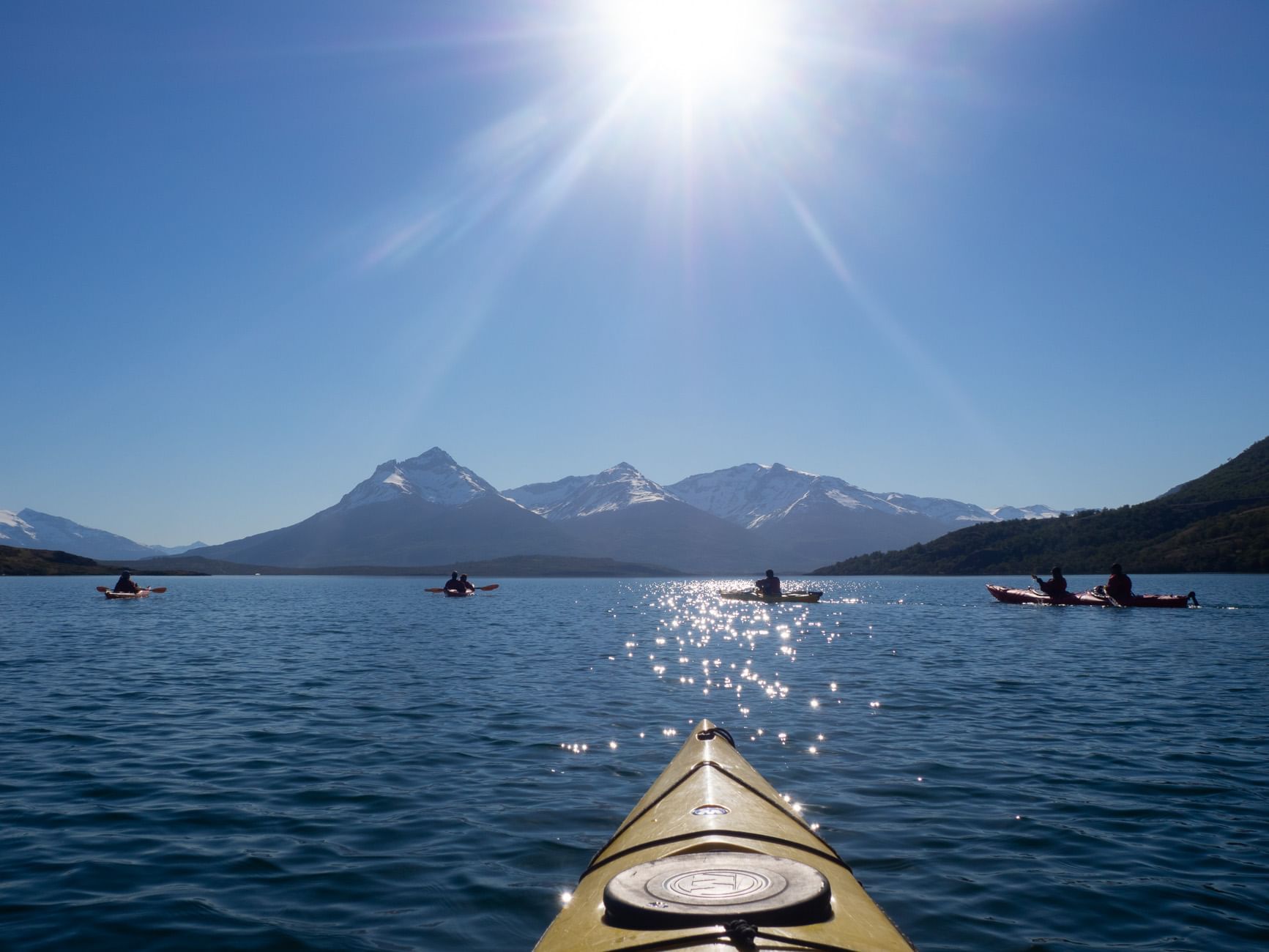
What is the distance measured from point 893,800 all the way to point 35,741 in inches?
626

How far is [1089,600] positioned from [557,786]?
153 ft

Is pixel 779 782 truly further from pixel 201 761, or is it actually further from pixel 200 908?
pixel 201 761

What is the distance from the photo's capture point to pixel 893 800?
37.4ft

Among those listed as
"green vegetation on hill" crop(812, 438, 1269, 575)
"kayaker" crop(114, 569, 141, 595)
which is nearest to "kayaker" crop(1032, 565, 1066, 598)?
"kayaker" crop(114, 569, 141, 595)

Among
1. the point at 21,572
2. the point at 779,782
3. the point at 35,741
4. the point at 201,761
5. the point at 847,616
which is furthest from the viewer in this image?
the point at 21,572

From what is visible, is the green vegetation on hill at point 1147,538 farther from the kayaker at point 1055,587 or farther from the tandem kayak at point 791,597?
the tandem kayak at point 791,597

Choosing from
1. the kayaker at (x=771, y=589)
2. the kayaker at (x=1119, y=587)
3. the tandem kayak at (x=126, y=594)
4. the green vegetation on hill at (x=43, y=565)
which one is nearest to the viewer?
the kayaker at (x=1119, y=587)

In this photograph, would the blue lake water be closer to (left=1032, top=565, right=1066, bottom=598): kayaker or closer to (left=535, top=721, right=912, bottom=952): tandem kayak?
(left=535, top=721, right=912, bottom=952): tandem kayak

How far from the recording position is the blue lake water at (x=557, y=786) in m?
7.88

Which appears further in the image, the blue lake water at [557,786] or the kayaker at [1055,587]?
the kayaker at [1055,587]

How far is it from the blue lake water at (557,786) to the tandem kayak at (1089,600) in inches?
717

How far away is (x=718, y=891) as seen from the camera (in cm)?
560

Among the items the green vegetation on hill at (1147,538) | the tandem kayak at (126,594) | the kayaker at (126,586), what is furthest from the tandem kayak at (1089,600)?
the green vegetation on hill at (1147,538)

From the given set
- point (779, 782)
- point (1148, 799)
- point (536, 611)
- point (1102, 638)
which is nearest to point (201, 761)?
point (779, 782)
